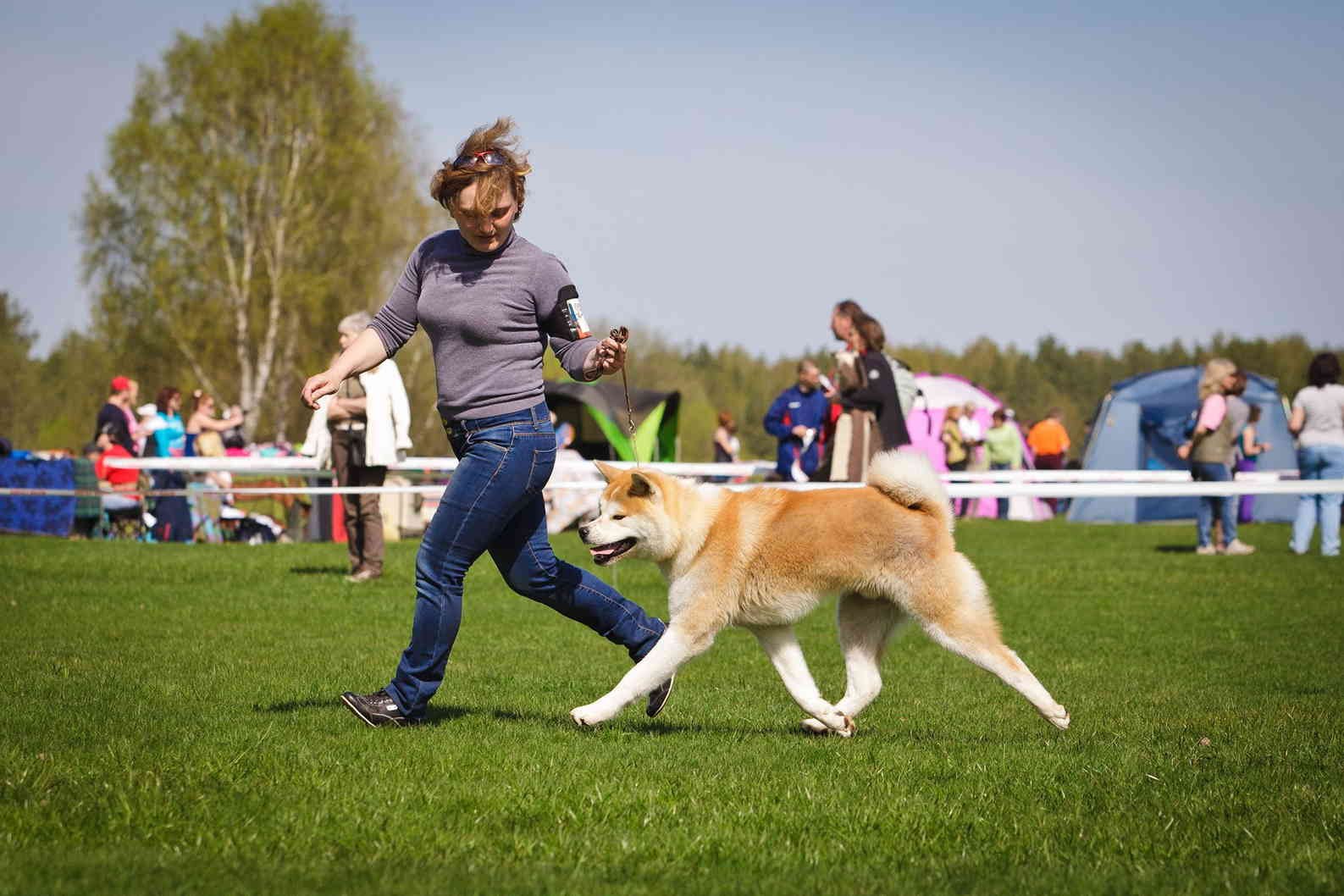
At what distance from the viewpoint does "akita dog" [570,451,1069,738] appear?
5277 millimetres

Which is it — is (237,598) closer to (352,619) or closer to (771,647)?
(352,619)

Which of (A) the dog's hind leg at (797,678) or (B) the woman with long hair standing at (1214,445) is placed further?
(B) the woman with long hair standing at (1214,445)

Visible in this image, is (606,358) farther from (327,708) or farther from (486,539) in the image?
(327,708)

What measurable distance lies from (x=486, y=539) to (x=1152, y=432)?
2340cm

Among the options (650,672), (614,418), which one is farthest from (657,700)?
(614,418)

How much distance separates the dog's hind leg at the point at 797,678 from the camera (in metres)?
5.48

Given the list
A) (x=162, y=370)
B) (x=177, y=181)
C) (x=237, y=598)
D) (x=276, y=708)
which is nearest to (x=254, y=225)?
(x=177, y=181)

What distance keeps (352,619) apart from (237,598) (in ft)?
5.19

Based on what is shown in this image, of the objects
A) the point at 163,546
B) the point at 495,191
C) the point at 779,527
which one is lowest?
the point at 163,546

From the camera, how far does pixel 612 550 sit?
561 centimetres

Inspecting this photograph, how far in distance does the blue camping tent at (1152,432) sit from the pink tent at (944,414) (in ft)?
4.33

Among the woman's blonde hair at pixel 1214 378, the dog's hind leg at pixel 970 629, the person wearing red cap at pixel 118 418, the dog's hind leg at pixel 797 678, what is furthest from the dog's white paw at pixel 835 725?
the person wearing red cap at pixel 118 418

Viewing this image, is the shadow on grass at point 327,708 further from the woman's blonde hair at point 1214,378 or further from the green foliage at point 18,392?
the green foliage at point 18,392

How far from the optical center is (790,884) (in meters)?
3.46
